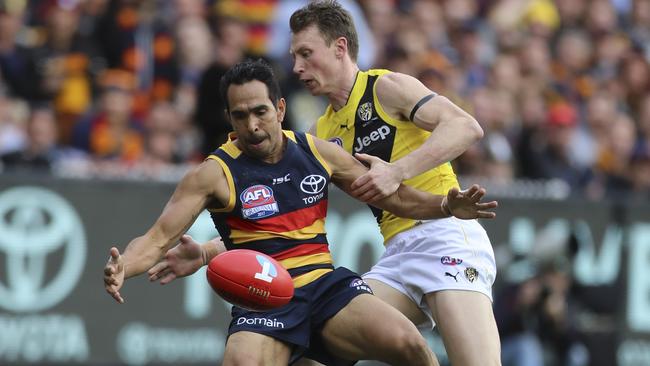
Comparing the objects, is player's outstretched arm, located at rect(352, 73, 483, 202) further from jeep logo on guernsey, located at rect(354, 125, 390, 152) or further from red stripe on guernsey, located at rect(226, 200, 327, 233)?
red stripe on guernsey, located at rect(226, 200, 327, 233)

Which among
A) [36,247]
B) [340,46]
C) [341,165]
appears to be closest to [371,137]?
[341,165]

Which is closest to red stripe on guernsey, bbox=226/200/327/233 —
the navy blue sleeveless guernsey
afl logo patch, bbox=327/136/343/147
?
the navy blue sleeveless guernsey

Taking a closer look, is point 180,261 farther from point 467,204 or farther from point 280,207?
point 467,204

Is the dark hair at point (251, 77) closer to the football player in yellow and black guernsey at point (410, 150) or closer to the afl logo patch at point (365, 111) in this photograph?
the football player in yellow and black guernsey at point (410, 150)

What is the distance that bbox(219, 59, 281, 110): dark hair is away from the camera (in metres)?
7.53

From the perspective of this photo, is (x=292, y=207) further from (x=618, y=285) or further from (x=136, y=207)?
(x=618, y=285)

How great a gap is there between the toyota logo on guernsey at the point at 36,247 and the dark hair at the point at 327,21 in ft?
13.9

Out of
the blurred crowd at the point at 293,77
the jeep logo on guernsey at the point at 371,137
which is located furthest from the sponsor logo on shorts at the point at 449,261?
the blurred crowd at the point at 293,77

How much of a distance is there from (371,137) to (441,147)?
1.87 feet

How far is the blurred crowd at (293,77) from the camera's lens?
12.4 metres

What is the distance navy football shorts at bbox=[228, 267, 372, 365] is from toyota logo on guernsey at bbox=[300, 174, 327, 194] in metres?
0.48

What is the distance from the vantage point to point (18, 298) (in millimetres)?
11594

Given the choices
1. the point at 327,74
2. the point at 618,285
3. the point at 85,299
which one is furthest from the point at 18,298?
the point at 618,285

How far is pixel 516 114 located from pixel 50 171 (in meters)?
5.77
